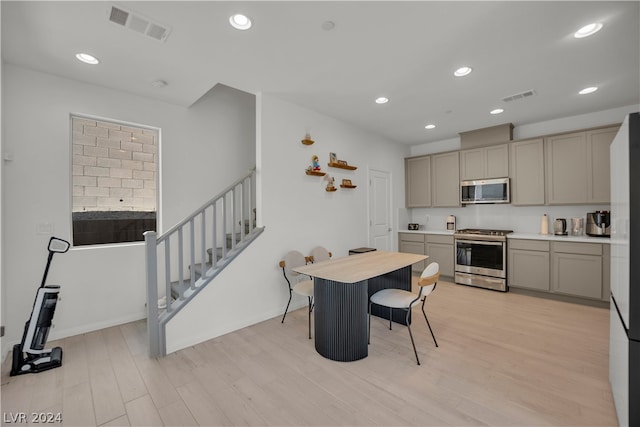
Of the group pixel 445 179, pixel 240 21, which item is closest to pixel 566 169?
pixel 445 179

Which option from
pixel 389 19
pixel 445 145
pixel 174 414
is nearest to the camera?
pixel 174 414

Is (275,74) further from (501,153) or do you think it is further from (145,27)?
(501,153)

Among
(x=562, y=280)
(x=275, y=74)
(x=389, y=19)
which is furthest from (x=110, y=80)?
(x=562, y=280)

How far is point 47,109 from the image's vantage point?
2781 mm

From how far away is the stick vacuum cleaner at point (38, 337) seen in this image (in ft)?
7.30

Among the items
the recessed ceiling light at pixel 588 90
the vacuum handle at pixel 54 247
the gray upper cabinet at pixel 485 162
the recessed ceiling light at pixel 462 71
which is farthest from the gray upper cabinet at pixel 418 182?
the vacuum handle at pixel 54 247

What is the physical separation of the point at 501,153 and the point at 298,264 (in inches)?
156

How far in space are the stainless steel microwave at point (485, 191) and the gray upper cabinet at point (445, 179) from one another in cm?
13

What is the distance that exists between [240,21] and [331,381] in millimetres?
2862

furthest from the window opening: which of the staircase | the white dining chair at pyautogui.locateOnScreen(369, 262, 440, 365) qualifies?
the white dining chair at pyautogui.locateOnScreen(369, 262, 440, 365)

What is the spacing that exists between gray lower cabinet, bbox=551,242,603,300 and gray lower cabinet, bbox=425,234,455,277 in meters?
1.43

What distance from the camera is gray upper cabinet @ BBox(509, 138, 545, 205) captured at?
4301mm

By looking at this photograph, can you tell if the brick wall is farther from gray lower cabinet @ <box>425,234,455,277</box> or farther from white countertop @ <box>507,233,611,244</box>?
white countertop @ <box>507,233,611,244</box>

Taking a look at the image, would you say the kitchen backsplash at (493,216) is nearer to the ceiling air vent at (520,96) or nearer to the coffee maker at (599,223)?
the coffee maker at (599,223)
